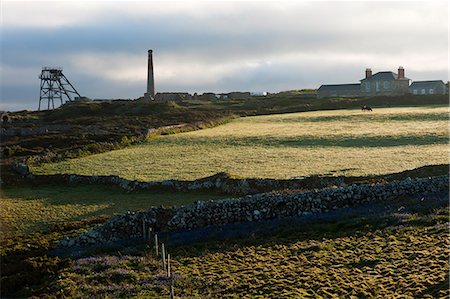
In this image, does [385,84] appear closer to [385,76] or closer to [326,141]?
[385,76]

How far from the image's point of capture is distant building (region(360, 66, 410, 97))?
13500 centimetres

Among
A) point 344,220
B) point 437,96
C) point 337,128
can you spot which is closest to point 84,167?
point 344,220

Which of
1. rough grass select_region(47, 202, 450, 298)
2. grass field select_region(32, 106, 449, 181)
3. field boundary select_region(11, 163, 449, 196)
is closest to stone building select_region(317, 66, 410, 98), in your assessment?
grass field select_region(32, 106, 449, 181)

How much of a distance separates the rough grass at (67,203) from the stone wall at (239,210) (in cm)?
482

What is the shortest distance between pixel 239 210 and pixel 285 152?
23.3 metres

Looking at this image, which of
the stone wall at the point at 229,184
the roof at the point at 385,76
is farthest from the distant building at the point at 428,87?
the stone wall at the point at 229,184

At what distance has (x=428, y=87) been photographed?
14788cm

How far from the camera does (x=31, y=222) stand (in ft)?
90.9

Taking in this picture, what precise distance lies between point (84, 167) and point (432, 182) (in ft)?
91.5

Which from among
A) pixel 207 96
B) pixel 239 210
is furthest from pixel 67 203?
pixel 207 96

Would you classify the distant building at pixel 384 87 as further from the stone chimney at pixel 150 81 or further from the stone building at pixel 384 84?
the stone chimney at pixel 150 81

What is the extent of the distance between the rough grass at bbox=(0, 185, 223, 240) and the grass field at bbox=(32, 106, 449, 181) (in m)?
3.62

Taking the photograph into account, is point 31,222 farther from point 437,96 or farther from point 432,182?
point 437,96

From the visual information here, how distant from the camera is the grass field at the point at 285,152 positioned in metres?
37.8
